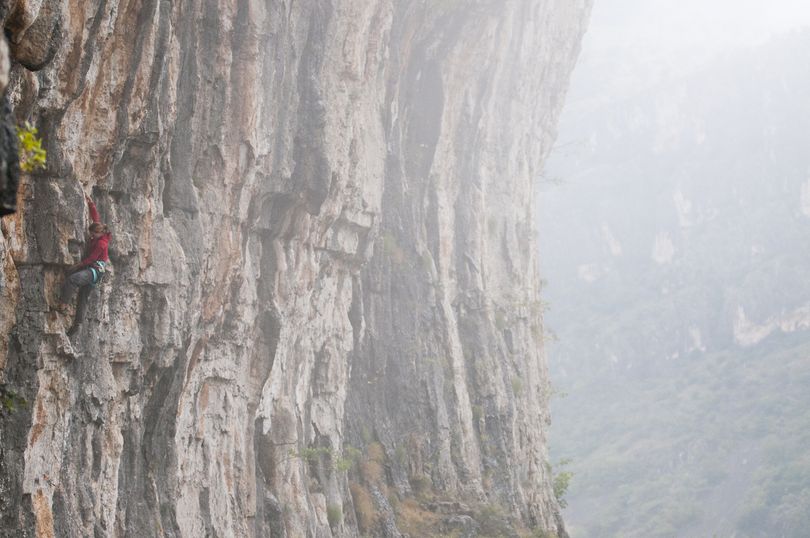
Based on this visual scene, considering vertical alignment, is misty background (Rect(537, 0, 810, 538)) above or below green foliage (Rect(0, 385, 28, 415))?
above

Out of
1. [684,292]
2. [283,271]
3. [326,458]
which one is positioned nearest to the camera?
[283,271]

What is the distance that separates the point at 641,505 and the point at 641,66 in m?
107

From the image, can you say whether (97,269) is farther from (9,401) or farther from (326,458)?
(326,458)

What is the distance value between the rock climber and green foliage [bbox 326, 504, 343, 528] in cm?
1073

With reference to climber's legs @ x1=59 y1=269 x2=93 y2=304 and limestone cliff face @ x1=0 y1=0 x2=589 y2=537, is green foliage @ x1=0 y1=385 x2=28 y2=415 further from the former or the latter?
climber's legs @ x1=59 y1=269 x2=93 y2=304

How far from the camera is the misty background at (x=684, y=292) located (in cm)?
8238

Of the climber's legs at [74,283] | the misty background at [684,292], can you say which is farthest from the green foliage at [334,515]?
the misty background at [684,292]

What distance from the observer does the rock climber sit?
1105 cm

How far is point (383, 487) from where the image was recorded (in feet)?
81.0

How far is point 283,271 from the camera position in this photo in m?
19.1

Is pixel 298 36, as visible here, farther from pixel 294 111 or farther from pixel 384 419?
pixel 384 419

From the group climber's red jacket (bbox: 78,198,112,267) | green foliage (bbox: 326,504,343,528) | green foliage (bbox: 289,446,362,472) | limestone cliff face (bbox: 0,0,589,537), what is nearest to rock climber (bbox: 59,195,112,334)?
climber's red jacket (bbox: 78,198,112,267)

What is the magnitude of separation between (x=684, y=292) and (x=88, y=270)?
4440 inches

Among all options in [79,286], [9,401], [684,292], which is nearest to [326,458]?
[79,286]
